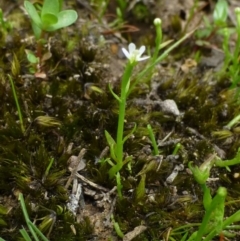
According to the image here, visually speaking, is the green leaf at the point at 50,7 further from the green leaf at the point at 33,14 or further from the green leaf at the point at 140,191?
the green leaf at the point at 140,191

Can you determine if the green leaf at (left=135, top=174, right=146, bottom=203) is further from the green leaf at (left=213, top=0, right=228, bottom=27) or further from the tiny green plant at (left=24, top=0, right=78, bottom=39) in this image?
the green leaf at (left=213, top=0, right=228, bottom=27)

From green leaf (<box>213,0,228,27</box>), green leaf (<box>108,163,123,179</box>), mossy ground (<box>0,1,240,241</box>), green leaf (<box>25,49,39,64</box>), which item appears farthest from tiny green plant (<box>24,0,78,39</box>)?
green leaf (<box>213,0,228,27</box>)

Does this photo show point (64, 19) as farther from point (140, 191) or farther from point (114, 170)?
point (140, 191)

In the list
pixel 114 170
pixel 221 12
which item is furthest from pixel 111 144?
pixel 221 12

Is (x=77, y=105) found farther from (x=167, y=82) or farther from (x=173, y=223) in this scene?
(x=173, y=223)

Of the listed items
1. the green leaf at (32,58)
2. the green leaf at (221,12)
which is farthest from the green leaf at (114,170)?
the green leaf at (221,12)
